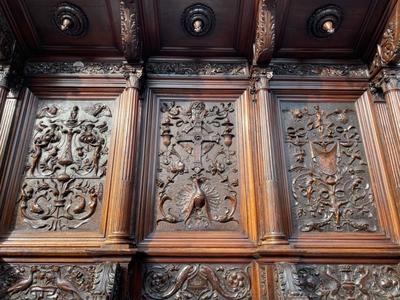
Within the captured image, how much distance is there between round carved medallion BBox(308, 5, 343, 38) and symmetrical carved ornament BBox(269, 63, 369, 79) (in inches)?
13.5

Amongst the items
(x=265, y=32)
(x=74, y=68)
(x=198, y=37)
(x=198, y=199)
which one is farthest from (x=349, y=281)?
(x=74, y=68)

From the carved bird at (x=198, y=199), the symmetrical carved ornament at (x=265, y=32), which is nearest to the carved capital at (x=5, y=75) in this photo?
the carved bird at (x=198, y=199)

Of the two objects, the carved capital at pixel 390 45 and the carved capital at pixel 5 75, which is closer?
the carved capital at pixel 390 45

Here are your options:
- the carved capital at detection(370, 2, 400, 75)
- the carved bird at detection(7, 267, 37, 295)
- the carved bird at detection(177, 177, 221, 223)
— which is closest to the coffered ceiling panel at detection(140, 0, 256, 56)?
the carved capital at detection(370, 2, 400, 75)

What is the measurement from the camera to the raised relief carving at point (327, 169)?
8.96 feet

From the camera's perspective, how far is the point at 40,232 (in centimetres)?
264

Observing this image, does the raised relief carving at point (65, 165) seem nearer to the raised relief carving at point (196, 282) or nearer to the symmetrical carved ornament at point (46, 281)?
the symmetrical carved ornament at point (46, 281)

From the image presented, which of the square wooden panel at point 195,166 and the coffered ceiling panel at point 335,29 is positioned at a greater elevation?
the coffered ceiling panel at point 335,29

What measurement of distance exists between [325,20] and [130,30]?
1.72m

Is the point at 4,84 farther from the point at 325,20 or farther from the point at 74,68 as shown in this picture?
the point at 325,20

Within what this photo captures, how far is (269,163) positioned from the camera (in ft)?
8.98

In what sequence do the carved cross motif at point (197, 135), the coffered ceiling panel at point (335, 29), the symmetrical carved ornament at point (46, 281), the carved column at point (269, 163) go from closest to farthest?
the symmetrical carved ornament at point (46, 281), the carved column at point (269, 163), the coffered ceiling panel at point (335, 29), the carved cross motif at point (197, 135)

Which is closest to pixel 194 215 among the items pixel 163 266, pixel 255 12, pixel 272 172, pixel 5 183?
pixel 163 266

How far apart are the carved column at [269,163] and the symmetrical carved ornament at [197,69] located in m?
0.26
